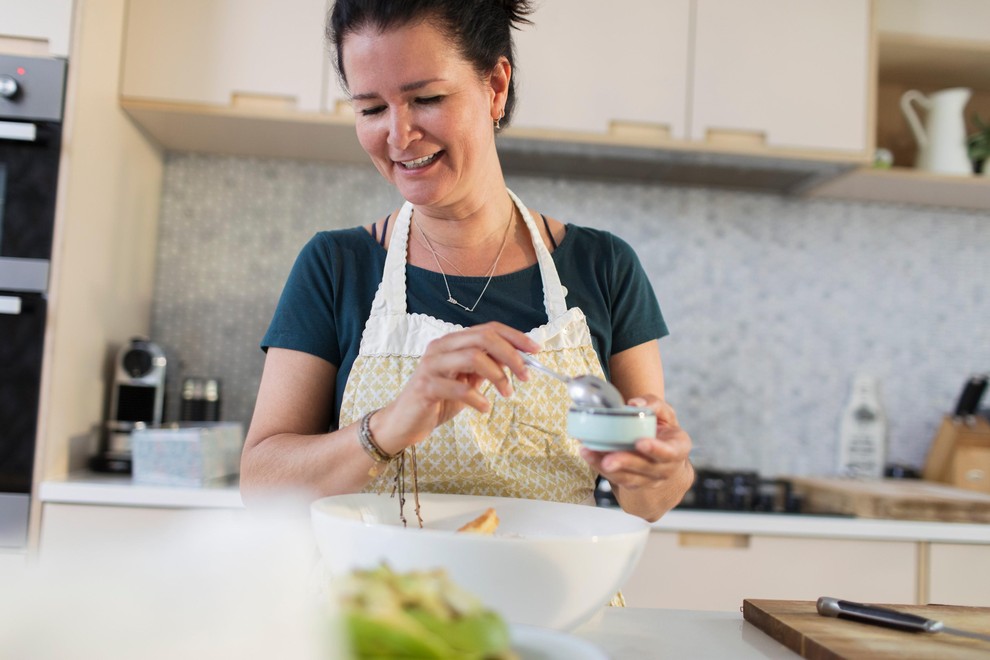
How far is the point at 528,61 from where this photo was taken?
2098mm

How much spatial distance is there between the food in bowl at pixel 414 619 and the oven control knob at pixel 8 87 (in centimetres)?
177

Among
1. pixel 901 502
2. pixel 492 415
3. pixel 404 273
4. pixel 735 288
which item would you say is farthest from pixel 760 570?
pixel 404 273

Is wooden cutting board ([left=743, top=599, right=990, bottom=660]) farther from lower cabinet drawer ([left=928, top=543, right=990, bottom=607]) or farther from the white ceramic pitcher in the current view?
the white ceramic pitcher

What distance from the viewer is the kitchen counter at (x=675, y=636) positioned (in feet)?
2.43

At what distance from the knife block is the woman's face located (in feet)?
5.63

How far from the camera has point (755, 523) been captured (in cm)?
187

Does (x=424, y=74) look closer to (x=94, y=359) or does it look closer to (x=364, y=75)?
(x=364, y=75)

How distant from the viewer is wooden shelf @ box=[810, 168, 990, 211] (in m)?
2.22

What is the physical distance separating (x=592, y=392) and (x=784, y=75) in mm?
1615

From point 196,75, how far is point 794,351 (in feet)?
5.71

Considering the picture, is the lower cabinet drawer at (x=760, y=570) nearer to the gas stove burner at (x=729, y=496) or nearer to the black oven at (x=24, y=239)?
the gas stove burner at (x=729, y=496)

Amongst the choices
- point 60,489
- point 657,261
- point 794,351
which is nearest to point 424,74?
point 60,489

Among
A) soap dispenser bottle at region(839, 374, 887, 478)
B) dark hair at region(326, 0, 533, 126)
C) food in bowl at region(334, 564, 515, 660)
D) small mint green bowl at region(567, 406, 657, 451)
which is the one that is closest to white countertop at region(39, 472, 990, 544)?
soap dispenser bottle at region(839, 374, 887, 478)

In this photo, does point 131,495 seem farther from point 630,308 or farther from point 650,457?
point 650,457
